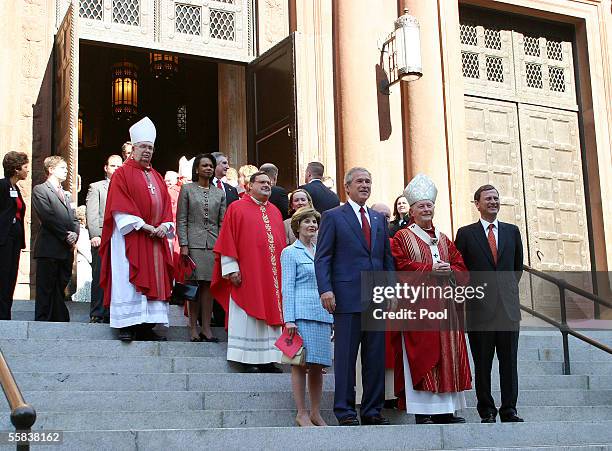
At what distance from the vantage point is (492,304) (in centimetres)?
762

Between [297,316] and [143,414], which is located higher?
[297,316]

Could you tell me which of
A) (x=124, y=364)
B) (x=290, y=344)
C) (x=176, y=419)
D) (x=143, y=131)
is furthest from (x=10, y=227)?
(x=290, y=344)

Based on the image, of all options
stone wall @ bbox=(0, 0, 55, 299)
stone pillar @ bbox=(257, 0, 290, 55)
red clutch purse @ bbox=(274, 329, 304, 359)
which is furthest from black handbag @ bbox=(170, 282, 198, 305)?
stone pillar @ bbox=(257, 0, 290, 55)

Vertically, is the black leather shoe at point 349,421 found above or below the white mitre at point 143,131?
below

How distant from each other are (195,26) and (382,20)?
2.56 m

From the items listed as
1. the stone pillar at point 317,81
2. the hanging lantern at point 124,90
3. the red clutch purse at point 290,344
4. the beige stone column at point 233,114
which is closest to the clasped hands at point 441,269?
the red clutch purse at point 290,344

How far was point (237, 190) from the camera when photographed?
10.3 meters

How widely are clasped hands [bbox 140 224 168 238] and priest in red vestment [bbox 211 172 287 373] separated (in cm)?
49

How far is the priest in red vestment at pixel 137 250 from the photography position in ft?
27.3

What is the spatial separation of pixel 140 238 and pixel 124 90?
414 inches

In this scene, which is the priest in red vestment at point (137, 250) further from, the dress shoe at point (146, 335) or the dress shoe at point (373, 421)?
the dress shoe at point (373, 421)

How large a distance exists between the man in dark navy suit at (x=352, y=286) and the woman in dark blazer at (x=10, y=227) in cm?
318

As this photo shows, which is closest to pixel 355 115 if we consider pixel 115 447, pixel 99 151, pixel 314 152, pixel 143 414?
pixel 314 152

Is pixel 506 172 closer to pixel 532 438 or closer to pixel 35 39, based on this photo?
pixel 35 39
